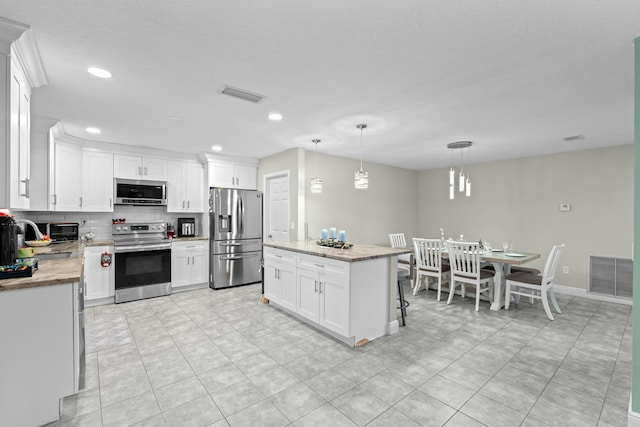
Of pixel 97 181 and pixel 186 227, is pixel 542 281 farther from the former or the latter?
pixel 97 181

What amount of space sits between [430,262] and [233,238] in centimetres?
339

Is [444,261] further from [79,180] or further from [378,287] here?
[79,180]

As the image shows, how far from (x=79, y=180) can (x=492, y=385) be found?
18.5 feet

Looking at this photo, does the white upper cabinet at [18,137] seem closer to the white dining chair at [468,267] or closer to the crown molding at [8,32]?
the crown molding at [8,32]

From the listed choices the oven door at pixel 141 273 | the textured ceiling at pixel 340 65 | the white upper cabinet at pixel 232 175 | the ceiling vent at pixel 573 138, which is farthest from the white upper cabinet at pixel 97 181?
the ceiling vent at pixel 573 138

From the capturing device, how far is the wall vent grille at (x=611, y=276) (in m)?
4.41

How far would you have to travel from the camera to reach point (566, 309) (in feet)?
13.4

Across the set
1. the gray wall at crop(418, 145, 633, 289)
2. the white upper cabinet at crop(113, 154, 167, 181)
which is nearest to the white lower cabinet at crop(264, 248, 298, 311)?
the white upper cabinet at crop(113, 154, 167, 181)

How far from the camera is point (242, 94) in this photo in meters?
2.69

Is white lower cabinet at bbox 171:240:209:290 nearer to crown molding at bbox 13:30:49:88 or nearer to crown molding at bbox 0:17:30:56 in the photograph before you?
crown molding at bbox 13:30:49:88

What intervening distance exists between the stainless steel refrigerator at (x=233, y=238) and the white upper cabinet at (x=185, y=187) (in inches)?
12.2

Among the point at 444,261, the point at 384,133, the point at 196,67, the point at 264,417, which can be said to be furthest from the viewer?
the point at 444,261

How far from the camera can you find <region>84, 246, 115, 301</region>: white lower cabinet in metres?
4.12

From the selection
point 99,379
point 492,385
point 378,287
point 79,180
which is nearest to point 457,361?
point 492,385
